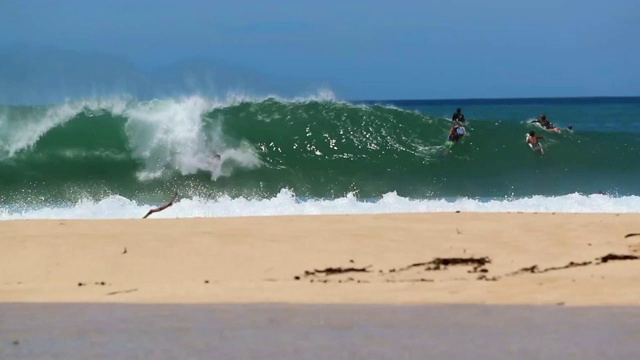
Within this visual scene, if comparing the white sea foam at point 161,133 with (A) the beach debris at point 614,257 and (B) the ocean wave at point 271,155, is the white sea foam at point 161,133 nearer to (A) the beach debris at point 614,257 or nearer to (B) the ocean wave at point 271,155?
(B) the ocean wave at point 271,155

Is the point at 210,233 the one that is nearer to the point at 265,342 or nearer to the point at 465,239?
the point at 465,239

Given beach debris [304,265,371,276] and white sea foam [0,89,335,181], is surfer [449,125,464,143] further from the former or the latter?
beach debris [304,265,371,276]

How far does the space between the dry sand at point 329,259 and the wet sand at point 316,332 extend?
1.27ft

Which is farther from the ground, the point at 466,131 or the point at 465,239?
the point at 466,131

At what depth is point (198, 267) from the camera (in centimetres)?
850

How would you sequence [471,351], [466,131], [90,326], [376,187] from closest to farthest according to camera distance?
[471,351], [90,326], [376,187], [466,131]

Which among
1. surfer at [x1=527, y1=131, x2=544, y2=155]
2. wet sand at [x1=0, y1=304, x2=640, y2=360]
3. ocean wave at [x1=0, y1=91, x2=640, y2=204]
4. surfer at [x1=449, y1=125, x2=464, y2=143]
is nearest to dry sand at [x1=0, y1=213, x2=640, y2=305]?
wet sand at [x1=0, y1=304, x2=640, y2=360]

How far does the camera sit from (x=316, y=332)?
560 cm

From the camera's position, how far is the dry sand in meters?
7.04

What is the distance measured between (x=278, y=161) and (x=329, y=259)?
10.8 meters

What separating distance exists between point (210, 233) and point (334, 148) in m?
10.7

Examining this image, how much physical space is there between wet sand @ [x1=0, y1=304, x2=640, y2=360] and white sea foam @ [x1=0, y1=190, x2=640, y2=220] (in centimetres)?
745

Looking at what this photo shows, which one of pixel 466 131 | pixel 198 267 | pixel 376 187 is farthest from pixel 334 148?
pixel 198 267

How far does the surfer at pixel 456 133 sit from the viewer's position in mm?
21531
